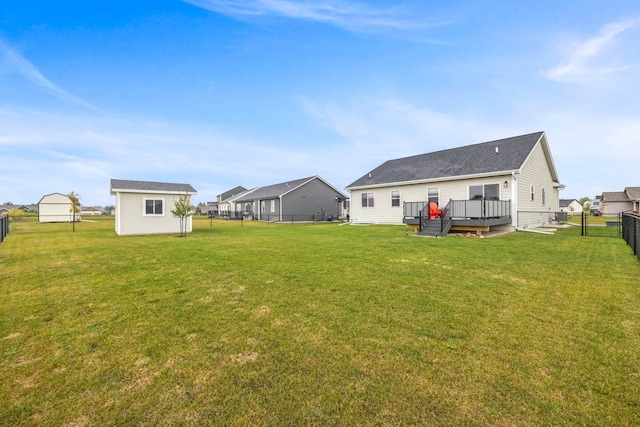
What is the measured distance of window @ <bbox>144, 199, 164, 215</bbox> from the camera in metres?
17.1

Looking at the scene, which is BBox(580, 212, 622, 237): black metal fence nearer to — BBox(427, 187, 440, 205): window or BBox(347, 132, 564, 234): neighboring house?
BBox(347, 132, 564, 234): neighboring house

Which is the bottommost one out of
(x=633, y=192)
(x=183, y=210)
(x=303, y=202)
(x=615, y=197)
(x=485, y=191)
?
(x=183, y=210)

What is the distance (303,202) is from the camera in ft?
106

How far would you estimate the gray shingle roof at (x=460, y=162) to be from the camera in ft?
52.4

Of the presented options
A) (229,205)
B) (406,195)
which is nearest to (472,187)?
(406,195)

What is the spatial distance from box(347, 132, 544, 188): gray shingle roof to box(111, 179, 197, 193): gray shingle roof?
1264cm

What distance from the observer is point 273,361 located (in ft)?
8.87

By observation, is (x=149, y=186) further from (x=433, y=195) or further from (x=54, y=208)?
(x=54, y=208)

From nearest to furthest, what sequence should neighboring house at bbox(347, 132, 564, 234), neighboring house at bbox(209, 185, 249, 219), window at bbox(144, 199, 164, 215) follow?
1. neighboring house at bbox(347, 132, 564, 234)
2. window at bbox(144, 199, 164, 215)
3. neighboring house at bbox(209, 185, 249, 219)

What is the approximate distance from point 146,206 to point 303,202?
17627 millimetres

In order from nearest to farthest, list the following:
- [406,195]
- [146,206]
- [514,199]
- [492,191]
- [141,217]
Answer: [514,199], [492,191], [141,217], [146,206], [406,195]

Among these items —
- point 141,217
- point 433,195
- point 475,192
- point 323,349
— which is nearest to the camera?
point 323,349

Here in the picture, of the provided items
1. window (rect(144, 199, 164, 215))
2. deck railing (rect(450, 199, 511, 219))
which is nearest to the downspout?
deck railing (rect(450, 199, 511, 219))

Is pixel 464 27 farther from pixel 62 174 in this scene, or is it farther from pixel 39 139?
pixel 62 174
